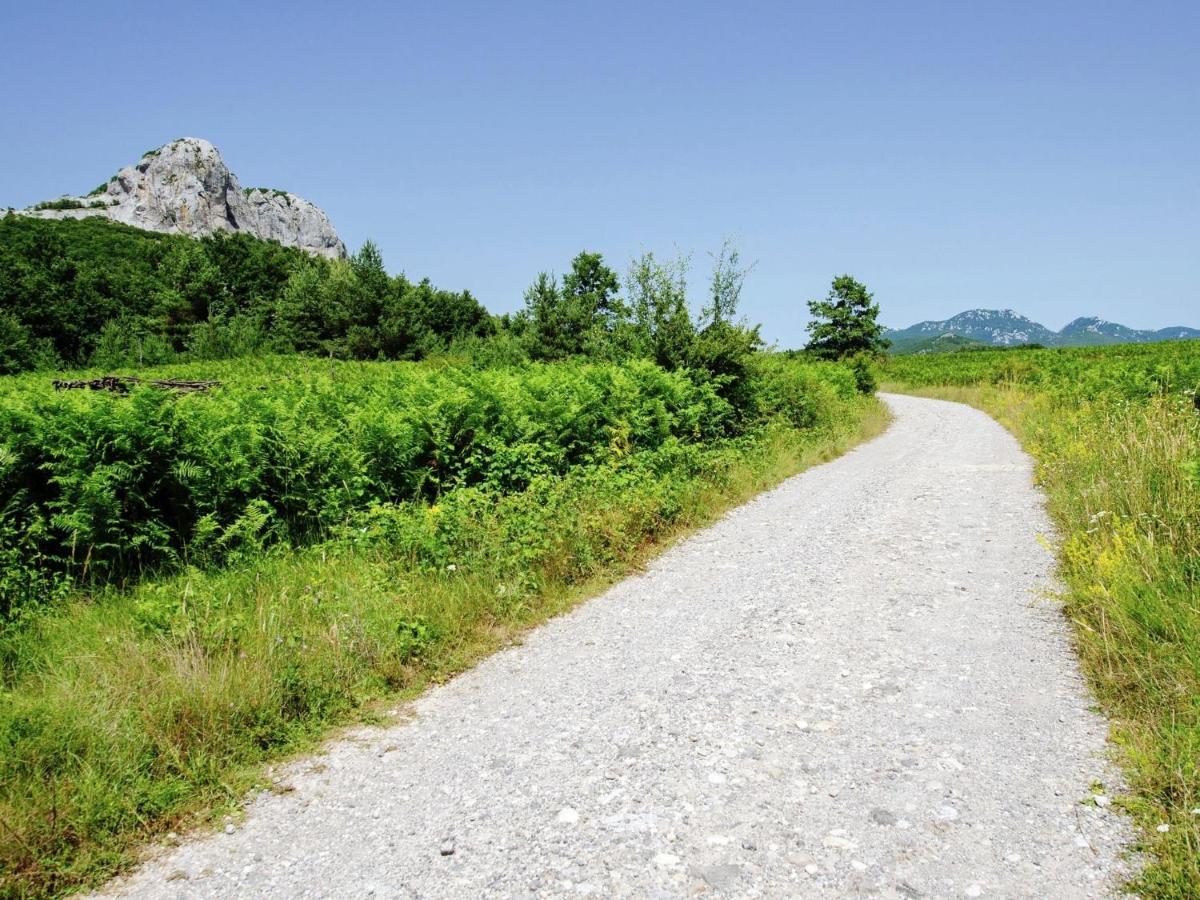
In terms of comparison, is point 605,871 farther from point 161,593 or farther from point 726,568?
point 726,568

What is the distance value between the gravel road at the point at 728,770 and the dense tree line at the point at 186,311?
44.7 metres

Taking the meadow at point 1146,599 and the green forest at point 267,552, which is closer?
the meadow at point 1146,599

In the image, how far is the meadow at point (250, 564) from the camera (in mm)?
3400

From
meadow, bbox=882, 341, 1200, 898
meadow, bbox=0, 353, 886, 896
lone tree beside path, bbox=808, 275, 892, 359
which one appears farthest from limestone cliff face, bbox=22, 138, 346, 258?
meadow, bbox=882, 341, 1200, 898

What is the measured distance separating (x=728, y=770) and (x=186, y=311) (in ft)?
200

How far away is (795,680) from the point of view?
179 inches

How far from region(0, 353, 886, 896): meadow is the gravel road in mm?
390

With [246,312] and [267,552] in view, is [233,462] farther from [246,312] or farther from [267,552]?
[246,312]

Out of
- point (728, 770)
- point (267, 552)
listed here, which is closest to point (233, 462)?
point (267, 552)

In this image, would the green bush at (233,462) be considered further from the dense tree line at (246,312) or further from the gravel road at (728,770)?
the dense tree line at (246,312)

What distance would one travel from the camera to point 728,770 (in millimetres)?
3516

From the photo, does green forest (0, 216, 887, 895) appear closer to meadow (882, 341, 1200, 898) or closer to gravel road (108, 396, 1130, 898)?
gravel road (108, 396, 1130, 898)

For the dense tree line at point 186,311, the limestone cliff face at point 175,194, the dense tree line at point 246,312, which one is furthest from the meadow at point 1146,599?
the limestone cliff face at point 175,194

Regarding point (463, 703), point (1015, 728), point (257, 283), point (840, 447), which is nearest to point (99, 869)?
point (463, 703)
